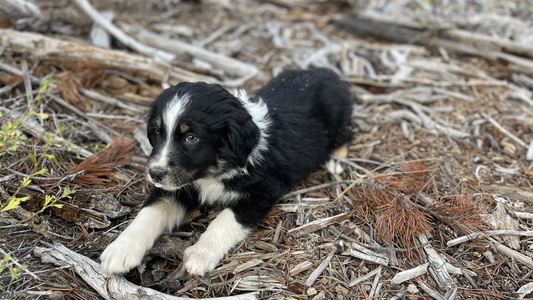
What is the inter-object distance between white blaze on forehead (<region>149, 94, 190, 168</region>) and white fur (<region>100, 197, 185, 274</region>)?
469mm

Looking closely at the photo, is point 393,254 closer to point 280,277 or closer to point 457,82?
point 280,277

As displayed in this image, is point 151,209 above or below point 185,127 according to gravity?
below

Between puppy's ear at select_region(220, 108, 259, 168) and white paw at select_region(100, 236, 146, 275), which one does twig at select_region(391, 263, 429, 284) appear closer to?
puppy's ear at select_region(220, 108, 259, 168)

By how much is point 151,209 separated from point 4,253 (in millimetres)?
1004

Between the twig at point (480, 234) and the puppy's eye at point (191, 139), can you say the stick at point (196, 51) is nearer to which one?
the puppy's eye at point (191, 139)

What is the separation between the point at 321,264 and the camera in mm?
3520

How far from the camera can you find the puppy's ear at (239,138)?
3.52 m

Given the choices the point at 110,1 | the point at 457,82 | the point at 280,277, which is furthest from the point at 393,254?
the point at 110,1

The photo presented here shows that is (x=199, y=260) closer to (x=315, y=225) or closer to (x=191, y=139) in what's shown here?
(x=191, y=139)

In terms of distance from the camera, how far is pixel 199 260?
11.1ft

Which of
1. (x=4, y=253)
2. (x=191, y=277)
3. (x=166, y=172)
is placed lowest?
(x=191, y=277)

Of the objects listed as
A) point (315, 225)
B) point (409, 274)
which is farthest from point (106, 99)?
point (409, 274)

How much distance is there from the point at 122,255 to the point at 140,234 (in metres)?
0.24

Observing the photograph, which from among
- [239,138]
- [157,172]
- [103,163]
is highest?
[239,138]
